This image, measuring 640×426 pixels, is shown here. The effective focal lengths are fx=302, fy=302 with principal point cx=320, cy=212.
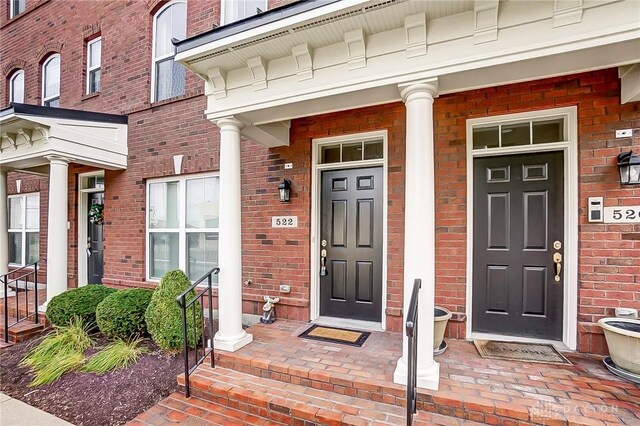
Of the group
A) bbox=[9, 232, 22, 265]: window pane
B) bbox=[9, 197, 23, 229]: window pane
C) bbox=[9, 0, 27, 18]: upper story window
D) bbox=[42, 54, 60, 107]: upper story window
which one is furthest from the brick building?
bbox=[9, 0, 27, 18]: upper story window

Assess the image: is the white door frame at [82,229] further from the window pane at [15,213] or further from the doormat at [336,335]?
the doormat at [336,335]

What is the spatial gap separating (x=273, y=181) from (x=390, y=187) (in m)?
1.57

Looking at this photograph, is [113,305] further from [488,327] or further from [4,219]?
[488,327]

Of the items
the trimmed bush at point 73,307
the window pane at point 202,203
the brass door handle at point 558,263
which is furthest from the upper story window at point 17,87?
the brass door handle at point 558,263

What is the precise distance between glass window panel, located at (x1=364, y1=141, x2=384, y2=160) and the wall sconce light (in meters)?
1.05

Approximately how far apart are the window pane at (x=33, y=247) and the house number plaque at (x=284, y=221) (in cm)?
608

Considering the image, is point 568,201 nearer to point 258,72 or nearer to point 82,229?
point 258,72

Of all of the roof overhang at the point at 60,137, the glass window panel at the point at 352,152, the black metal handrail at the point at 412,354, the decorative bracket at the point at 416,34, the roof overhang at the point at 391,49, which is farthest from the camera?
the roof overhang at the point at 60,137

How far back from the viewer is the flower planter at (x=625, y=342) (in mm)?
2334

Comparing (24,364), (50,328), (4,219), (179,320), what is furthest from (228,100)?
(4,219)

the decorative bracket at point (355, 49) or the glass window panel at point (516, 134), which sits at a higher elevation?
the decorative bracket at point (355, 49)

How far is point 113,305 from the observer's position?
3.75 m

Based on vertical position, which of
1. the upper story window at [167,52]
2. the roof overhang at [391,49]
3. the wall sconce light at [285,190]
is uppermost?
the upper story window at [167,52]

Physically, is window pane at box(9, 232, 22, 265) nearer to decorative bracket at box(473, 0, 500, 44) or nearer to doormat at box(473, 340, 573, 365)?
doormat at box(473, 340, 573, 365)
